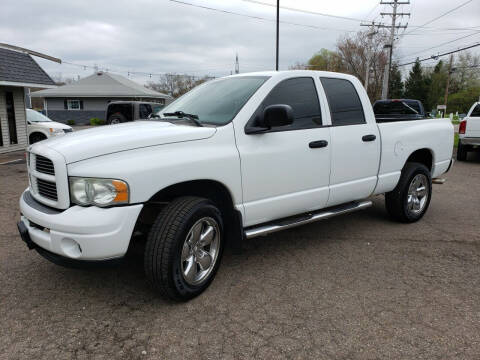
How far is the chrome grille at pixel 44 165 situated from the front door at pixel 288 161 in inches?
58.8

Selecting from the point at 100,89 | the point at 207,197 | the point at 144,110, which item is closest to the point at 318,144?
the point at 207,197

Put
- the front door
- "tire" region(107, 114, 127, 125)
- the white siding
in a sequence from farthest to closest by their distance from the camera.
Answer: "tire" region(107, 114, 127, 125), the white siding, the front door

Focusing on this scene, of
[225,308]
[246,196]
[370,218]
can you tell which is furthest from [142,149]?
[370,218]

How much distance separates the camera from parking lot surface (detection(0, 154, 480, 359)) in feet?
8.85

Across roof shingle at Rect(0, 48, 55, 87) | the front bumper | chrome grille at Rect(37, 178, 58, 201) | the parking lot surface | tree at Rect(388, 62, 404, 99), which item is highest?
tree at Rect(388, 62, 404, 99)

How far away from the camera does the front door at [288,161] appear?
357 centimetres

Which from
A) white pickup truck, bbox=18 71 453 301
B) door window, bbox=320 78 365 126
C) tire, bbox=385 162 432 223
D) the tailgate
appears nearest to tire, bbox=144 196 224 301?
white pickup truck, bbox=18 71 453 301

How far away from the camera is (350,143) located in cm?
437

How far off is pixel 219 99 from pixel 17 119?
13871mm

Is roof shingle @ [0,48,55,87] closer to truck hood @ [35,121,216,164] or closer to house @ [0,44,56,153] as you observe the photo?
house @ [0,44,56,153]

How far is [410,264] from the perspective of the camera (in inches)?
162

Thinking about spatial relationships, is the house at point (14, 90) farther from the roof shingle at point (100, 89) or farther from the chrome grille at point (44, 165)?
the roof shingle at point (100, 89)

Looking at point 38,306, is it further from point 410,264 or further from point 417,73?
point 417,73

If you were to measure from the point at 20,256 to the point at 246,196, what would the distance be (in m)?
2.58
